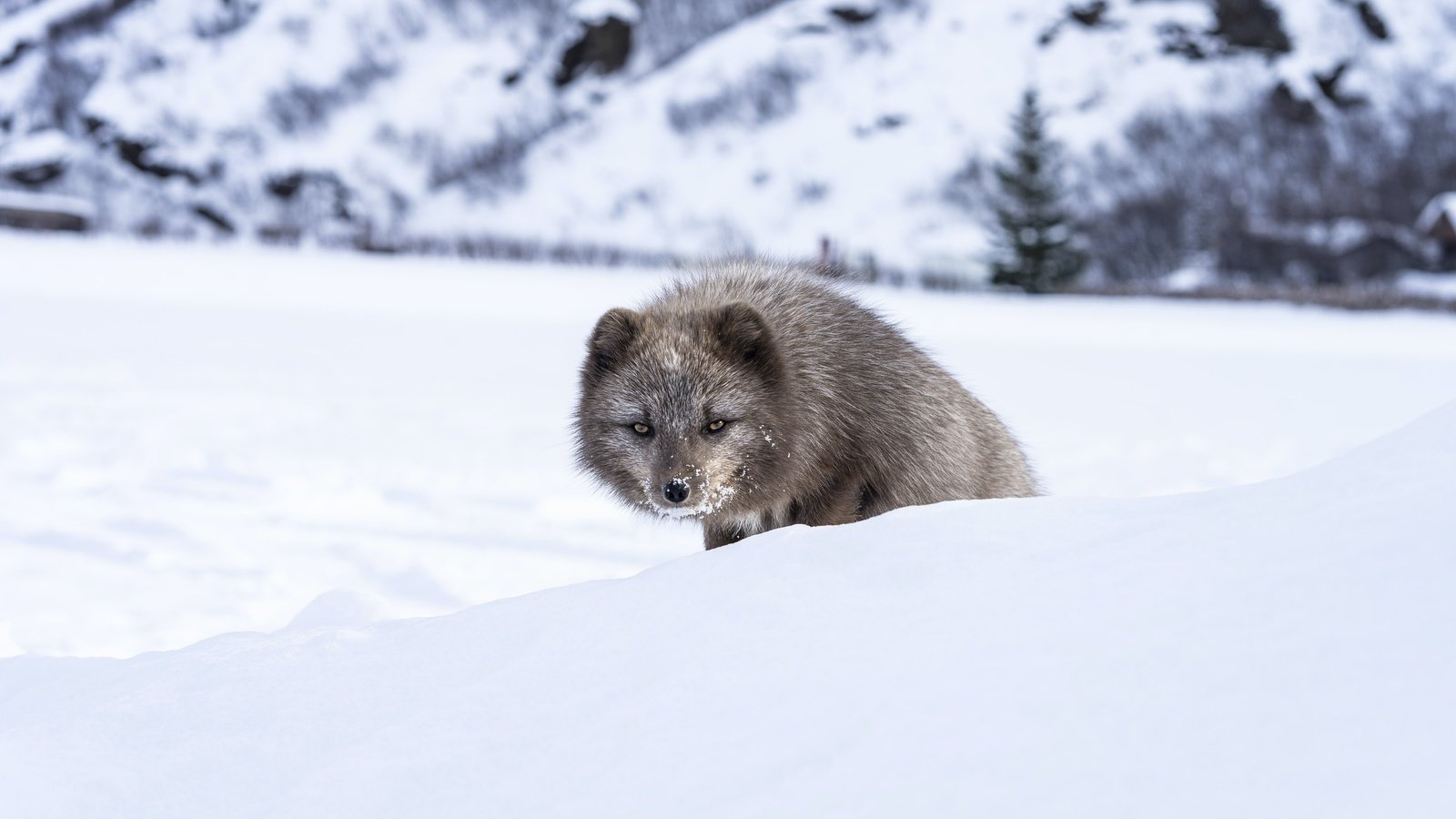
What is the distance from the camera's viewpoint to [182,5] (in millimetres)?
67125

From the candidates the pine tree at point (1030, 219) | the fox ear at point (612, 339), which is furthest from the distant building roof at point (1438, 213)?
the fox ear at point (612, 339)

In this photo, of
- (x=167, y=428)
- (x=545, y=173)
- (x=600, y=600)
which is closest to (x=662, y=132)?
(x=545, y=173)

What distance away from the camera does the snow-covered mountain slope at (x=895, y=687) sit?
220 centimetres

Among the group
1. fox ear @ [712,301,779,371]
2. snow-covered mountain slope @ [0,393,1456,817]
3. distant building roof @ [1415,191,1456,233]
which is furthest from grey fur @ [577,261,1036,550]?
distant building roof @ [1415,191,1456,233]

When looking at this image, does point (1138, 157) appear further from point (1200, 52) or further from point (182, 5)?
point (182, 5)

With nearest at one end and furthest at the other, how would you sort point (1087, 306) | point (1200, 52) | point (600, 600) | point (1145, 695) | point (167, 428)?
point (1145, 695) < point (600, 600) < point (167, 428) < point (1087, 306) < point (1200, 52)

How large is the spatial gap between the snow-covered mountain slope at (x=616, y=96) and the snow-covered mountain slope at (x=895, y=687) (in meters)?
45.0

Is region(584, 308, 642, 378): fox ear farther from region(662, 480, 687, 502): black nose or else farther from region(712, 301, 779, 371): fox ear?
region(662, 480, 687, 502): black nose

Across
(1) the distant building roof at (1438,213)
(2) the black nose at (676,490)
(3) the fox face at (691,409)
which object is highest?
(3) the fox face at (691,409)

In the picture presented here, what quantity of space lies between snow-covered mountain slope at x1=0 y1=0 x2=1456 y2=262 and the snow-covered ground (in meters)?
29.1

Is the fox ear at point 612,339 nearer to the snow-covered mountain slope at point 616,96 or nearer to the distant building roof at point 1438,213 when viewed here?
the snow-covered mountain slope at point 616,96

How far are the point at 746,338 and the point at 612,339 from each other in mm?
553

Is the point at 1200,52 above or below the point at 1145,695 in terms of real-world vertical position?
above

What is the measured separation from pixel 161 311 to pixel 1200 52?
171 ft
